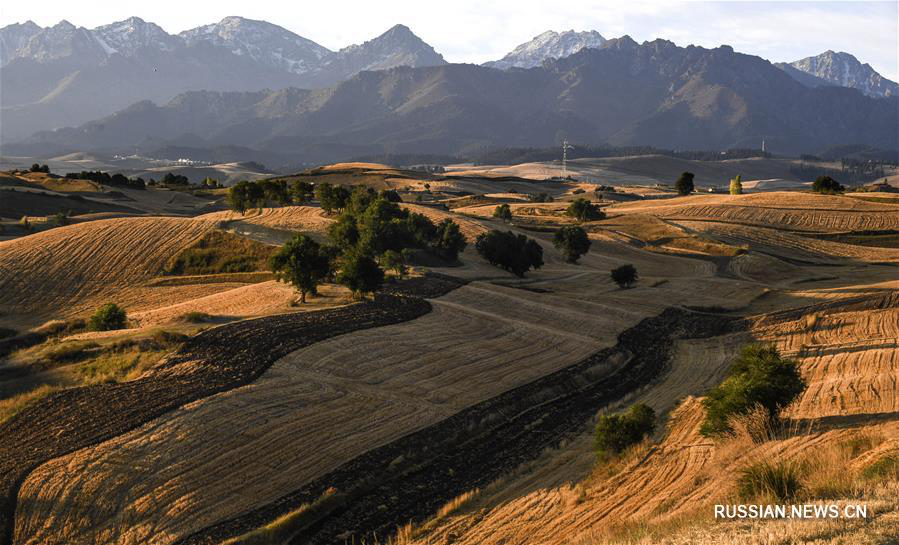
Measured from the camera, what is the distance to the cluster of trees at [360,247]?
59438mm

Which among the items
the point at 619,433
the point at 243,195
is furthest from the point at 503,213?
the point at 619,433

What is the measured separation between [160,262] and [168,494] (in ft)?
189

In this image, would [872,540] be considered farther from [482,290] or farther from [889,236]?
[889,236]

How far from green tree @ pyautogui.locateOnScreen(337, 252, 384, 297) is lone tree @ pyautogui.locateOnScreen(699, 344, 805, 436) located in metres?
31.0

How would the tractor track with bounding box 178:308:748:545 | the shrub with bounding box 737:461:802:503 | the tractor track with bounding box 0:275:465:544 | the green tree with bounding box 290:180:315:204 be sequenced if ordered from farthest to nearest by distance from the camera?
the green tree with bounding box 290:180:315:204
the tractor track with bounding box 0:275:465:544
the tractor track with bounding box 178:308:748:545
the shrub with bounding box 737:461:802:503

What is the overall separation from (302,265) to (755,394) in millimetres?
35827

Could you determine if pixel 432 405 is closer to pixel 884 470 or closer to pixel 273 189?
pixel 884 470

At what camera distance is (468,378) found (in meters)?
47.1

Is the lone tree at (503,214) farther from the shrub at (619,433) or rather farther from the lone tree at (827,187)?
the shrub at (619,433)

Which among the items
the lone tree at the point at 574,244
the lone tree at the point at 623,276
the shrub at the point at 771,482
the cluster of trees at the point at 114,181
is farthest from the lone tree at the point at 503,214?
the shrub at the point at 771,482

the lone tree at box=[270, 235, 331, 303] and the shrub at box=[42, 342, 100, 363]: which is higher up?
the lone tree at box=[270, 235, 331, 303]

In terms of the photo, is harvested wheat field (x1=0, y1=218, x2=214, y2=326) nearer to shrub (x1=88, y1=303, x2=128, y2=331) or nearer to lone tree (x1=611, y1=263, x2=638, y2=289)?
shrub (x1=88, y1=303, x2=128, y2=331)

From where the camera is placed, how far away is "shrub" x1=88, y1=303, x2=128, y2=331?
56000mm

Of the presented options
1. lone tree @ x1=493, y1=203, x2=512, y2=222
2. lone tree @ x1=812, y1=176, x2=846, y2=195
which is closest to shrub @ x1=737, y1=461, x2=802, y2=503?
lone tree @ x1=493, y1=203, x2=512, y2=222
